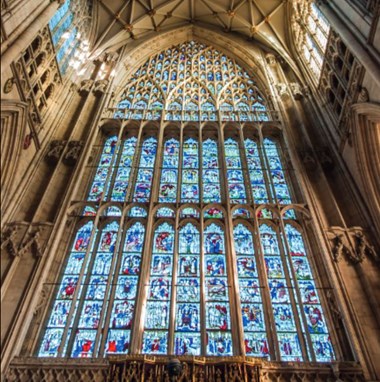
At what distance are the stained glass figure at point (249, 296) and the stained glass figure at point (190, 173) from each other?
1.91m

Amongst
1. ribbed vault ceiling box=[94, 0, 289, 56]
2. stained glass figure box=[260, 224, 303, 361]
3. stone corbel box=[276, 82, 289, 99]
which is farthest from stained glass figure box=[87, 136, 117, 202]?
stone corbel box=[276, 82, 289, 99]

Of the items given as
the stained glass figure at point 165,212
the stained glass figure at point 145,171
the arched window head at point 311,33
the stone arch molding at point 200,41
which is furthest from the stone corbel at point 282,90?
the stained glass figure at point 165,212

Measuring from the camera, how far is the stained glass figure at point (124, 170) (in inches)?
493

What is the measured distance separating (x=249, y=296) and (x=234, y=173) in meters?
5.04

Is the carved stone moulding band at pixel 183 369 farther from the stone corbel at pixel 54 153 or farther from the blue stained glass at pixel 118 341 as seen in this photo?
the stone corbel at pixel 54 153

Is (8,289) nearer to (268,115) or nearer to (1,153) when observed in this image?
(1,153)

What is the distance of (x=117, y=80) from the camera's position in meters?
17.4

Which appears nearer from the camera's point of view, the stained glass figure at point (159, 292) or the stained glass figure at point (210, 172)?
the stained glass figure at point (159, 292)

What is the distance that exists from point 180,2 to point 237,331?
17.0 m

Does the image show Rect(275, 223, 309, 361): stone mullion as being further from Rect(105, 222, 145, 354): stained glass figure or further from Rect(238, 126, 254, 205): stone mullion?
Rect(105, 222, 145, 354): stained glass figure

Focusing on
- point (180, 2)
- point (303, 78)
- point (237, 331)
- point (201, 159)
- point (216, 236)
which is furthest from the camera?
point (180, 2)

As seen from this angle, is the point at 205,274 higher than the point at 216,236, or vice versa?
the point at 216,236

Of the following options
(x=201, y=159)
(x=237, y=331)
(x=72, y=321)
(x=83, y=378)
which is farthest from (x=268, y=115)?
(x=83, y=378)

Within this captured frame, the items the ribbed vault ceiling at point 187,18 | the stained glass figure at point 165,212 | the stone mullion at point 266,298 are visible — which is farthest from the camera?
the ribbed vault ceiling at point 187,18
